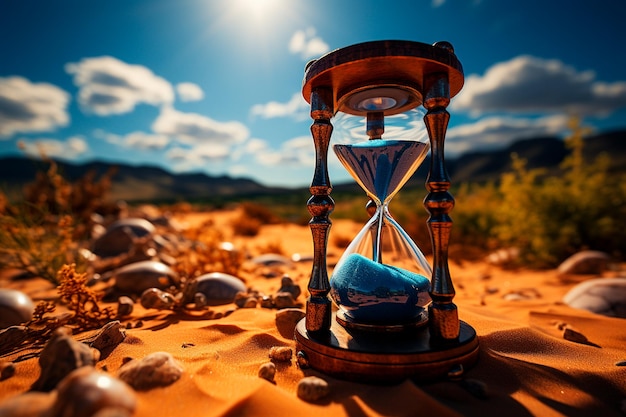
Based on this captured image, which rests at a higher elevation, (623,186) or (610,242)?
(623,186)

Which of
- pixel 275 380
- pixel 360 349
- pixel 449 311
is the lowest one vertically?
Answer: pixel 275 380

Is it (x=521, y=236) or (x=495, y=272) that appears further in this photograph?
(x=521, y=236)

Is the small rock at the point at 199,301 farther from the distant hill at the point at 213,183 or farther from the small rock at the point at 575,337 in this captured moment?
the distant hill at the point at 213,183

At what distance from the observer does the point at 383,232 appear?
2.20 meters

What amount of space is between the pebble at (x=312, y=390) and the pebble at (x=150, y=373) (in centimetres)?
53

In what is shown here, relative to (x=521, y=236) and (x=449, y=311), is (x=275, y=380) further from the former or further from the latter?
(x=521, y=236)

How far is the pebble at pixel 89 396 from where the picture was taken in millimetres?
1182

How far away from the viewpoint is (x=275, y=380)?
5.96ft

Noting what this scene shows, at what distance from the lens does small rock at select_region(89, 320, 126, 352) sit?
2.13m

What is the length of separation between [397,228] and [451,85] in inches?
32.0

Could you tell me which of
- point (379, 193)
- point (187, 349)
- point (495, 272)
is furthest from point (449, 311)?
point (495, 272)

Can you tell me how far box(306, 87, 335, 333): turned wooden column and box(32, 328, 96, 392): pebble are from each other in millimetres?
1030

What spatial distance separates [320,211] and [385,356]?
0.74 m

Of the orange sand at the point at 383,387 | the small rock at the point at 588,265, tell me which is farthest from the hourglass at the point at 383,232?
the small rock at the point at 588,265
